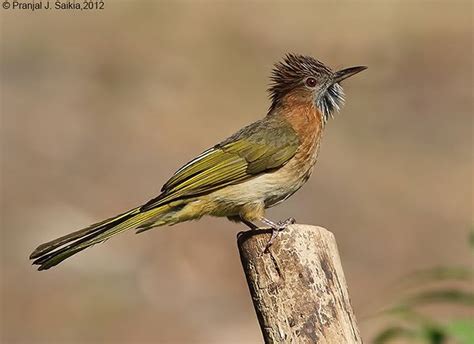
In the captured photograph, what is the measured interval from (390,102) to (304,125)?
40.2 feet

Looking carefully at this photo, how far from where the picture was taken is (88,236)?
5.98 meters

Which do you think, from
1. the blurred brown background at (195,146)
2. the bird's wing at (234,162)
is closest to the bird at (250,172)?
the bird's wing at (234,162)

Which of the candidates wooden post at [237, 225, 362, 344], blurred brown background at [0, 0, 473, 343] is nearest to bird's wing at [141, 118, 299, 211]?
wooden post at [237, 225, 362, 344]

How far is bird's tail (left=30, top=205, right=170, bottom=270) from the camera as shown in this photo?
576 cm

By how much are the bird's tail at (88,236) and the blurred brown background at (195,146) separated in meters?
5.35

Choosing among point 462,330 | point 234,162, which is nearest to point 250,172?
point 234,162

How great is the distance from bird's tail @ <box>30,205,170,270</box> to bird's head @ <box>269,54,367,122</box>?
1539 millimetres

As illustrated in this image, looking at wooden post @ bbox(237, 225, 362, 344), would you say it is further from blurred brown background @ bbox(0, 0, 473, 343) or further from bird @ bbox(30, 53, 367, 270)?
blurred brown background @ bbox(0, 0, 473, 343)

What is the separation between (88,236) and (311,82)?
88.0 inches

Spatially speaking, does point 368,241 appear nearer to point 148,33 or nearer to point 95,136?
point 95,136

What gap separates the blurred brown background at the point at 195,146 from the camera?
12367 mm

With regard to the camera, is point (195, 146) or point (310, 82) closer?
point (310, 82)

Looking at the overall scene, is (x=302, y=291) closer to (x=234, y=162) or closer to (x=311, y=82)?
(x=234, y=162)

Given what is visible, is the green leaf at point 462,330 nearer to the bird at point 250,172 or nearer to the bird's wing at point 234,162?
the bird at point 250,172
